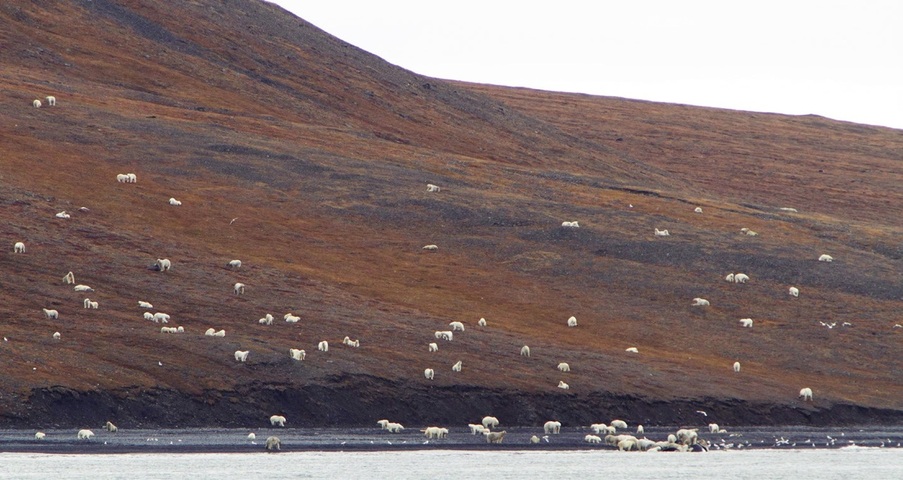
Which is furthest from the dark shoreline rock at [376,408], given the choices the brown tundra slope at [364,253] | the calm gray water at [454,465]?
the calm gray water at [454,465]

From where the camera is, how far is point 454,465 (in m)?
35.0

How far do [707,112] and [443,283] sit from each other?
102 m

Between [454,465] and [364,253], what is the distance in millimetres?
36809

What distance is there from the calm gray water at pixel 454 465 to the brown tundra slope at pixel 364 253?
8615 millimetres

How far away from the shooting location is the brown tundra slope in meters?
48.1

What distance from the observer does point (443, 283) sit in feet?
220

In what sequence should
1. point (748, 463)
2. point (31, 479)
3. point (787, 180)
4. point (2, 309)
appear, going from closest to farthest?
1. point (31, 479)
2. point (748, 463)
3. point (2, 309)
4. point (787, 180)

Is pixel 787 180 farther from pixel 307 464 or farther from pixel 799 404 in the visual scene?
pixel 307 464

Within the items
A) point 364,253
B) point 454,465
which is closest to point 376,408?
point 454,465

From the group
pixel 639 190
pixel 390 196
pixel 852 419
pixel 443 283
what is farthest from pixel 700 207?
pixel 852 419

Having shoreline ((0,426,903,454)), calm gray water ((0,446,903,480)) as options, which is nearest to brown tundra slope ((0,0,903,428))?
shoreline ((0,426,903,454))

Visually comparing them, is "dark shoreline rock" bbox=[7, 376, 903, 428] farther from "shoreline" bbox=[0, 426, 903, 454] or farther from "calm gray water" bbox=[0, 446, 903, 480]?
"calm gray water" bbox=[0, 446, 903, 480]

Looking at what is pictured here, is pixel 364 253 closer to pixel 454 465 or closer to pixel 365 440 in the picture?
pixel 365 440

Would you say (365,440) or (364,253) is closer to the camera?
(365,440)
